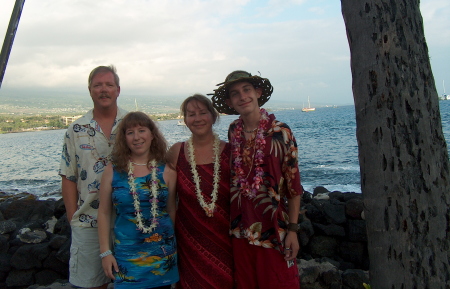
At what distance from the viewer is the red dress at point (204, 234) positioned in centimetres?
334

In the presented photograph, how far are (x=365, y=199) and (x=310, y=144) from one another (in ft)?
122

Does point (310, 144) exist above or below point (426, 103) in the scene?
below

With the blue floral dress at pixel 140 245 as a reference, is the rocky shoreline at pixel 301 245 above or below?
below

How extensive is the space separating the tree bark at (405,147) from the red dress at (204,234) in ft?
4.67

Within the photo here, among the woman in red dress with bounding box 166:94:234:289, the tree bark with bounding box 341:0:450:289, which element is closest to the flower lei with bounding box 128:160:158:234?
the woman in red dress with bounding box 166:94:234:289

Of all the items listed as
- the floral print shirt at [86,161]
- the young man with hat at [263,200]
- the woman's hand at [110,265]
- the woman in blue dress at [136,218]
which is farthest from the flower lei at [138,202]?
the young man with hat at [263,200]

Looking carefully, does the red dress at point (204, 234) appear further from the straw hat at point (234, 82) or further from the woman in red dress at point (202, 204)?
the straw hat at point (234, 82)

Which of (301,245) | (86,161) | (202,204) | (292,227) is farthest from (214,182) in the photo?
(301,245)

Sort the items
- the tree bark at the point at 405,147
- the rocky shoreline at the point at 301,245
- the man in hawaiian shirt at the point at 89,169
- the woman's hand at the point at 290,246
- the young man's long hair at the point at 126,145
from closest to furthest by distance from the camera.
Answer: the tree bark at the point at 405,147
the woman's hand at the point at 290,246
the young man's long hair at the point at 126,145
the man in hawaiian shirt at the point at 89,169
the rocky shoreline at the point at 301,245

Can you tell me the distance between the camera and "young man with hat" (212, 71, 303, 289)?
3178 mm

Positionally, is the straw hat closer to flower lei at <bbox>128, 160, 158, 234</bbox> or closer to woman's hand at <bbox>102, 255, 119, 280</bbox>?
flower lei at <bbox>128, 160, 158, 234</bbox>

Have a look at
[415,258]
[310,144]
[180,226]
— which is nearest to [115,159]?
[180,226]

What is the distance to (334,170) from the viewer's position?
23391 mm

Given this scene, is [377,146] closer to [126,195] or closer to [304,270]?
[126,195]
